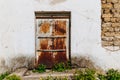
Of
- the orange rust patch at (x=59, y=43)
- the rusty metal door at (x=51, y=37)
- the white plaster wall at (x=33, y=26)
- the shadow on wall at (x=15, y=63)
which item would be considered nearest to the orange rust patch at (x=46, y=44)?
the rusty metal door at (x=51, y=37)

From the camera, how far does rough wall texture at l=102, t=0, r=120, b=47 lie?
8.89 m

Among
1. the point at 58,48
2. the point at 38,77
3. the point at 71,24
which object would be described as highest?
the point at 71,24

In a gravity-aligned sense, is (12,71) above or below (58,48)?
below

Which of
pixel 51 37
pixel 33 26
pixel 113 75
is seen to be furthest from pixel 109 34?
pixel 33 26

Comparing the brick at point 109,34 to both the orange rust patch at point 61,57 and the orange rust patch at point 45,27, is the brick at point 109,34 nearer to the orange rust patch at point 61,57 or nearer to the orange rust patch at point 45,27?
the orange rust patch at point 61,57

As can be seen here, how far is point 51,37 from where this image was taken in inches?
351

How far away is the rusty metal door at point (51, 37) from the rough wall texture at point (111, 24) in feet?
2.99

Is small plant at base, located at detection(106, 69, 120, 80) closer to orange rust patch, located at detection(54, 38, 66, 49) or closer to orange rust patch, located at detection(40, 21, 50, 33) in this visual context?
orange rust patch, located at detection(54, 38, 66, 49)

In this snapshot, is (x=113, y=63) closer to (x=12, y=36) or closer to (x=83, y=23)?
(x=83, y=23)

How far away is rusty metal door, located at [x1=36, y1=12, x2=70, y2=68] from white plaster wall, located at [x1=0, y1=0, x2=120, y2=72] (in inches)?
7.4

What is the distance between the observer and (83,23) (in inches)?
347

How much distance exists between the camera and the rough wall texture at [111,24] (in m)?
8.89

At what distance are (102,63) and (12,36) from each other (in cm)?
237

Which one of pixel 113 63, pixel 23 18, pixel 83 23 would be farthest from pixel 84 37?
pixel 23 18
